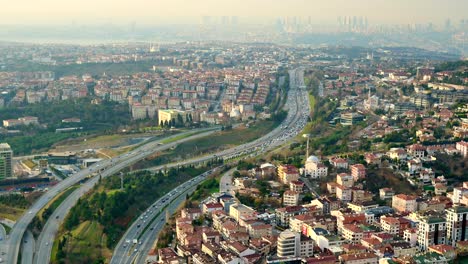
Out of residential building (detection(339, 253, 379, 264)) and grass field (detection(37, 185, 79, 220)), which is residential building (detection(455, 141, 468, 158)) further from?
grass field (detection(37, 185, 79, 220))

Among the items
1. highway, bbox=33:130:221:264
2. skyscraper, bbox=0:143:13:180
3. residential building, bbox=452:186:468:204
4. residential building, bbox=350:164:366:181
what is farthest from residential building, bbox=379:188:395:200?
skyscraper, bbox=0:143:13:180

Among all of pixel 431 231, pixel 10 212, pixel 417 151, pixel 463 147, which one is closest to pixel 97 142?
pixel 10 212

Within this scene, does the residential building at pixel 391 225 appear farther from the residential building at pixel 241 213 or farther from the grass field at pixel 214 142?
the grass field at pixel 214 142

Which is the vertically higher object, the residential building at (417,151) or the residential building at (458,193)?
the residential building at (417,151)

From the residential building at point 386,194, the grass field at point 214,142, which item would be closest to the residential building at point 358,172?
the residential building at point 386,194

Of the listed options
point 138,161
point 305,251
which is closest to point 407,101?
point 138,161

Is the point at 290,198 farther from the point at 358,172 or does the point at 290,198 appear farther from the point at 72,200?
the point at 72,200

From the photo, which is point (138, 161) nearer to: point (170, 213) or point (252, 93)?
point (170, 213)

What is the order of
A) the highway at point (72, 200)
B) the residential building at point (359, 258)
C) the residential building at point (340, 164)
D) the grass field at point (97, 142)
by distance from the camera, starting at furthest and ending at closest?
the grass field at point (97, 142) < the residential building at point (340, 164) < the highway at point (72, 200) < the residential building at point (359, 258)
